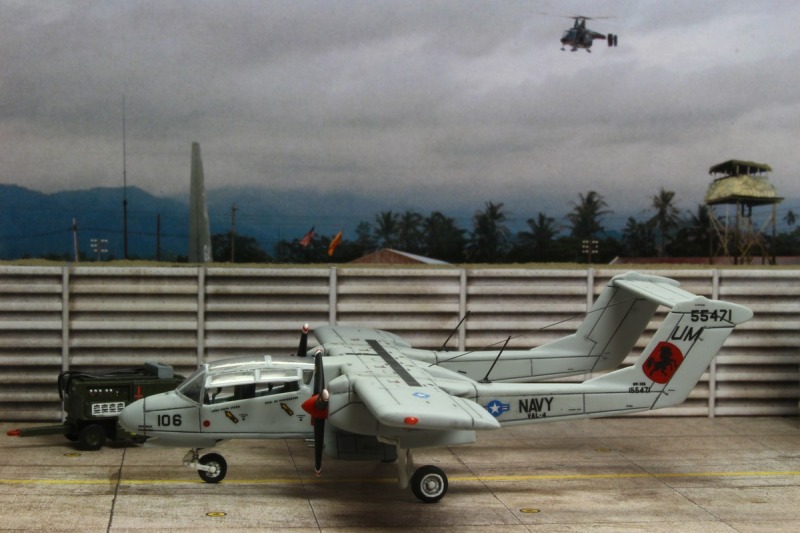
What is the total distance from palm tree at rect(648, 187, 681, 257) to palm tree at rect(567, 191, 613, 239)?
4.37 m

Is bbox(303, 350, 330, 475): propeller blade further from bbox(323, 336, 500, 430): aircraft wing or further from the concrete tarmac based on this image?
the concrete tarmac

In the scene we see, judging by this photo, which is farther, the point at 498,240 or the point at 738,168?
the point at 498,240

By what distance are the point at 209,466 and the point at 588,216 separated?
4359 centimetres

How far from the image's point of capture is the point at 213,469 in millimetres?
14898

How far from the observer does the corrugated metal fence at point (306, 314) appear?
19.4 m

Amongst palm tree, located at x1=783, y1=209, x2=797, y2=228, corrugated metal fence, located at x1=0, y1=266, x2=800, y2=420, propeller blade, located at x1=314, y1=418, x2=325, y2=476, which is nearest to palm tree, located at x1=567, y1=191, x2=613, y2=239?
palm tree, located at x1=783, y1=209, x2=797, y2=228

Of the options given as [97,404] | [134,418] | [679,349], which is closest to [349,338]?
[134,418]

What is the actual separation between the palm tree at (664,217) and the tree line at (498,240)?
0.07 metres

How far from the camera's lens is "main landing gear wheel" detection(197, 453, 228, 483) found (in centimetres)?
1491

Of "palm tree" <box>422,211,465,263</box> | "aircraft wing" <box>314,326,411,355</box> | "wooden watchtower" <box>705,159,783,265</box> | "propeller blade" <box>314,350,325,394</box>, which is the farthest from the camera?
"palm tree" <box>422,211,465,263</box>

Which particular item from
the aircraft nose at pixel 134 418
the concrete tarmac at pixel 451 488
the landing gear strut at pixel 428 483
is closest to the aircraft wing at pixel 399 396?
the landing gear strut at pixel 428 483

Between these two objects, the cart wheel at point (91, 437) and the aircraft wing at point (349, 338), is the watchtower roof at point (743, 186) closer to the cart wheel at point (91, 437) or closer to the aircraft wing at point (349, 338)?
the aircraft wing at point (349, 338)

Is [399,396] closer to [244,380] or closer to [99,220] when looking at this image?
[244,380]

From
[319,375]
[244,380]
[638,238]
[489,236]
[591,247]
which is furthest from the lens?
[638,238]
